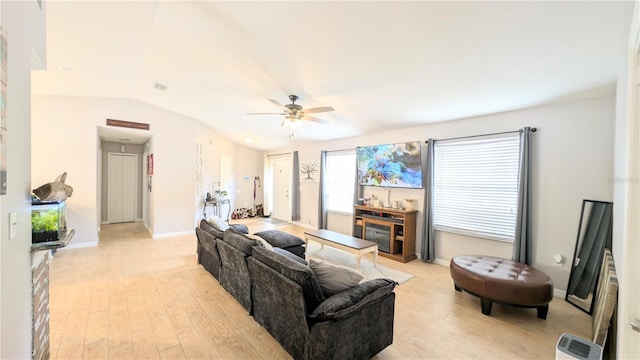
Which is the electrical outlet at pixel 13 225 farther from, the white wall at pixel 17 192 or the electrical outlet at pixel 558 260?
the electrical outlet at pixel 558 260

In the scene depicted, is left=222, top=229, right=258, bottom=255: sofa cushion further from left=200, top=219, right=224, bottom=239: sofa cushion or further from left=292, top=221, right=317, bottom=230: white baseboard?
left=292, top=221, right=317, bottom=230: white baseboard

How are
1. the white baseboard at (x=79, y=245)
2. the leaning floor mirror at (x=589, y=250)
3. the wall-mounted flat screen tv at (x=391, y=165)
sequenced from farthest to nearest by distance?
the white baseboard at (x=79, y=245), the wall-mounted flat screen tv at (x=391, y=165), the leaning floor mirror at (x=589, y=250)

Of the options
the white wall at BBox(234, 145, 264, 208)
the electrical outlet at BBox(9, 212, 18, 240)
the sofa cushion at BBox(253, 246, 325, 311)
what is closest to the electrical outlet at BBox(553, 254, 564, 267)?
the sofa cushion at BBox(253, 246, 325, 311)

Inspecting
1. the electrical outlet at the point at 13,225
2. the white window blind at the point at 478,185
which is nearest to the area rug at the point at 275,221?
the white window blind at the point at 478,185

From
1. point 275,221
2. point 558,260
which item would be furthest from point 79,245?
point 558,260

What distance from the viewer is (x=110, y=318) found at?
2520 mm

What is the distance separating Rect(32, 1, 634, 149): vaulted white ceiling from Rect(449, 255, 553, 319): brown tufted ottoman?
81.1 inches

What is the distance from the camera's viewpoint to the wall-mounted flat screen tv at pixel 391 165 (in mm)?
4434

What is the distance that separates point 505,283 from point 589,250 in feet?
3.93

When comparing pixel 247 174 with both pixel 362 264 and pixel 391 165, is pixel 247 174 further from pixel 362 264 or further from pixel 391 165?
pixel 362 264

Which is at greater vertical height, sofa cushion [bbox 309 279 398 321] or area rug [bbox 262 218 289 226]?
sofa cushion [bbox 309 279 398 321]

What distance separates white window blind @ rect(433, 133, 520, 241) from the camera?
3541mm

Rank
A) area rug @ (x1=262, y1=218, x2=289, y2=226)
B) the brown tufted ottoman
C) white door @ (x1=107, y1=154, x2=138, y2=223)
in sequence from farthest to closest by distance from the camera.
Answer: area rug @ (x1=262, y1=218, x2=289, y2=226) < white door @ (x1=107, y1=154, x2=138, y2=223) < the brown tufted ottoman

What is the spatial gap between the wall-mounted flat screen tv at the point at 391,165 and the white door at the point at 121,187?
6.74m
